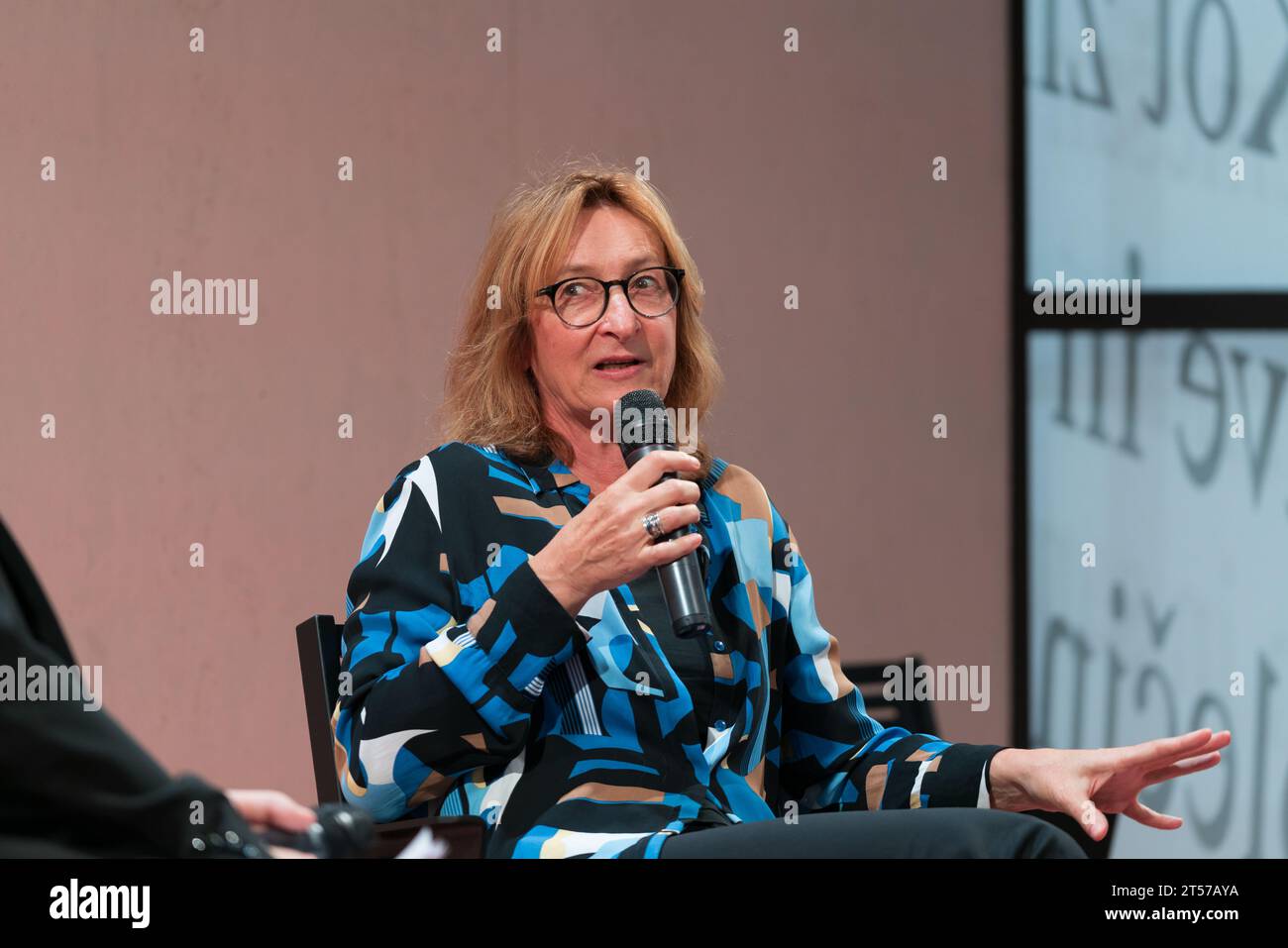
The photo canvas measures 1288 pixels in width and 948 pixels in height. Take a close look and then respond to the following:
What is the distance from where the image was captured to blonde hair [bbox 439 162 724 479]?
6.02 ft

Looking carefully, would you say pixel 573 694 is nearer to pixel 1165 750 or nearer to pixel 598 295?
pixel 598 295

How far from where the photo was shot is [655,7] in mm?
3725

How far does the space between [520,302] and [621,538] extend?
52cm

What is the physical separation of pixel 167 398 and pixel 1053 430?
2260 millimetres

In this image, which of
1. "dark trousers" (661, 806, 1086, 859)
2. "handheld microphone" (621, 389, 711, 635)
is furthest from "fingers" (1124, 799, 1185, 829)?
"handheld microphone" (621, 389, 711, 635)

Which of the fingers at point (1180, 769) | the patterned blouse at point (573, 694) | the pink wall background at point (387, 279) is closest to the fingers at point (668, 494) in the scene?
the patterned blouse at point (573, 694)

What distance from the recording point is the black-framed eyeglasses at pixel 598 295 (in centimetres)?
183

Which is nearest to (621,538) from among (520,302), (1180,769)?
(520,302)

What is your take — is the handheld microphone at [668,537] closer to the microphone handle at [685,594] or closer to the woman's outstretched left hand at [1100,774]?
the microphone handle at [685,594]

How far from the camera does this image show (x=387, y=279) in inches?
141

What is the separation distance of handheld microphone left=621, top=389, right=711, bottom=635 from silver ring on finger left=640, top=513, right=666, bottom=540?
0.02 metres
